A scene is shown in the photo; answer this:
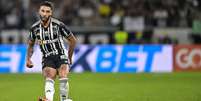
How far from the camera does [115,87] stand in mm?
17875

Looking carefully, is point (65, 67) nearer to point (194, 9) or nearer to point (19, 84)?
point (19, 84)

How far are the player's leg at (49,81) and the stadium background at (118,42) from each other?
6.58m

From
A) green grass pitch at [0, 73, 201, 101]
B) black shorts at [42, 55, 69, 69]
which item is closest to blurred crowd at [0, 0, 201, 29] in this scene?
green grass pitch at [0, 73, 201, 101]

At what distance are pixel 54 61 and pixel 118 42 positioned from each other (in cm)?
1414

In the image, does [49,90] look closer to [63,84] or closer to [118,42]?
[63,84]

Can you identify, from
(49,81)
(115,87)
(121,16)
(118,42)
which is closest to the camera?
(49,81)

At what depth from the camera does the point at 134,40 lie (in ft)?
84.6

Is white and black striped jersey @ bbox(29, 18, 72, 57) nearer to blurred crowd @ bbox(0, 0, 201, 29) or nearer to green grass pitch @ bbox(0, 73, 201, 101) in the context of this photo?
green grass pitch @ bbox(0, 73, 201, 101)

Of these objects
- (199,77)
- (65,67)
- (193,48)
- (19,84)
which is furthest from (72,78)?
(65,67)

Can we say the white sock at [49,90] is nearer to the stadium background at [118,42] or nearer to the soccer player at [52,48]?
the soccer player at [52,48]

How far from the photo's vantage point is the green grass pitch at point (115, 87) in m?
14.9

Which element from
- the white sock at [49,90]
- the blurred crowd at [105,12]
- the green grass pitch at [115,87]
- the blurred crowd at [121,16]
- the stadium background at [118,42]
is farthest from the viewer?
the blurred crowd at [105,12]

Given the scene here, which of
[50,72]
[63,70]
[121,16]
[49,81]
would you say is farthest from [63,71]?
[121,16]

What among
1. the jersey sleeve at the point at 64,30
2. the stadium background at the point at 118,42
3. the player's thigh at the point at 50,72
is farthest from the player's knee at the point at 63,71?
the stadium background at the point at 118,42
